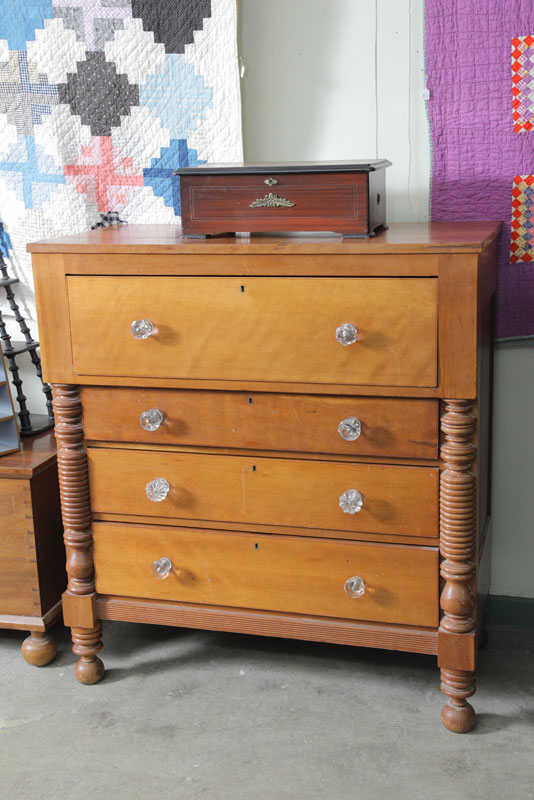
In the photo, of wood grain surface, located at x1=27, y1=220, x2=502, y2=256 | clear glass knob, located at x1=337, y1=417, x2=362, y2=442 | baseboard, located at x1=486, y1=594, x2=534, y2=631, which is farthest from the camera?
baseboard, located at x1=486, y1=594, x2=534, y2=631

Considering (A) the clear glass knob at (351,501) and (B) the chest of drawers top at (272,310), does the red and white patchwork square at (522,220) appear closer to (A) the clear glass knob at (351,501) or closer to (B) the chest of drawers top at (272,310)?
(B) the chest of drawers top at (272,310)

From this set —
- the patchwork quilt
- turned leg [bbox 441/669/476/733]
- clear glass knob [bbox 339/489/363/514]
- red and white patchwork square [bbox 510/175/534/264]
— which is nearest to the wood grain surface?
red and white patchwork square [bbox 510/175/534/264]

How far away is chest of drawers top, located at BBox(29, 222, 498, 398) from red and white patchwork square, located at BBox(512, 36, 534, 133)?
0.33m

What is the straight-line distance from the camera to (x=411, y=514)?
1.77 metres

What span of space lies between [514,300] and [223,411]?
2.65 ft

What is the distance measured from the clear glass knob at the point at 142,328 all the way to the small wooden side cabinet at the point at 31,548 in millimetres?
498

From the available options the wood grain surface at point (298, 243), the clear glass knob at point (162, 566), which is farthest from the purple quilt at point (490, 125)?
the clear glass knob at point (162, 566)

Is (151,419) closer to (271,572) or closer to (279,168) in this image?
(271,572)

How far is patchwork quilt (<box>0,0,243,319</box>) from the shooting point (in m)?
2.22

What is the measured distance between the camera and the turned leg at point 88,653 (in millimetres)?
2045

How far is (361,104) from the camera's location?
7.16 ft

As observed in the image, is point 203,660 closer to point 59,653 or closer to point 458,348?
point 59,653

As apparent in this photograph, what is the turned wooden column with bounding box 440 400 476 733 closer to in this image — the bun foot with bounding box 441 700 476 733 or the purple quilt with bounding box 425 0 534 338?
the bun foot with bounding box 441 700 476 733

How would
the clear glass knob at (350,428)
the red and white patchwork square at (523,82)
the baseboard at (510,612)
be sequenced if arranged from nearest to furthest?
the clear glass knob at (350,428) → the red and white patchwork square at (523,82) → the baseboard at (510,612)
